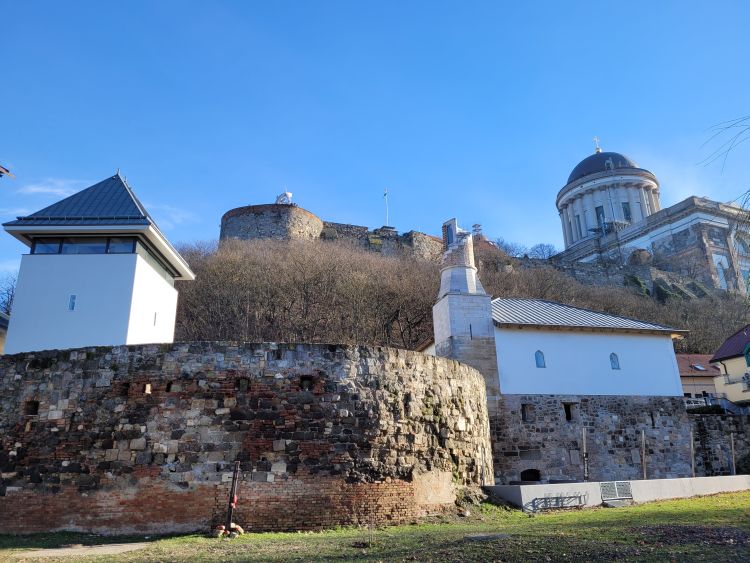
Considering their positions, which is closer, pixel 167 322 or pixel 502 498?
pixel 502 498

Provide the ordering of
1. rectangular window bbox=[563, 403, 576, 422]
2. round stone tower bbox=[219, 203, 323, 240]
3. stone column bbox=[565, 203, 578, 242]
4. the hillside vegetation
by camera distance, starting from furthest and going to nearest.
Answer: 1. stone column bbox=[565, 203, 578, 242]
2. round stone tower bbox=[219, 203, 323, 240]
3. the hillside vegetation
4. rectangular window bbox=[563, 403, 576, 422]

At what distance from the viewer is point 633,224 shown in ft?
196

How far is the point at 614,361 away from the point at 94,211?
17832mm

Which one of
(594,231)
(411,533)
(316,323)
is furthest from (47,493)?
(594,231)

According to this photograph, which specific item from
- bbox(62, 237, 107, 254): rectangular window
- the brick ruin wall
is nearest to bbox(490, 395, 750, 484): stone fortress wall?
the brick ruin wall

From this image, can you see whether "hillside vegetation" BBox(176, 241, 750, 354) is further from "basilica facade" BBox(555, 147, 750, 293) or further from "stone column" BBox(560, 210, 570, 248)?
"stone column" BBox(560, 210, 570, 248)

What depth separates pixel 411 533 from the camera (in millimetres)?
9883

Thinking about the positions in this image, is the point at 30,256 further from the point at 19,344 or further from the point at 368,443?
the point at 368,443

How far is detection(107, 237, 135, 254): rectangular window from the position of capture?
1780 cm

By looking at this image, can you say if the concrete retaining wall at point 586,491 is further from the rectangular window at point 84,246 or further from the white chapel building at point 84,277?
the rectangular window at point 84,246

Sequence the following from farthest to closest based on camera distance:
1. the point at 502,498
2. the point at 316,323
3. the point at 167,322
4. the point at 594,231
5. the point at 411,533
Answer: the point at 594,231 < the point at 316,323 < the point at 167,322 < the point at 502,498 < the point at 411,533

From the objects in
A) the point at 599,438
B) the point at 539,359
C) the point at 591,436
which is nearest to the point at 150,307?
the point at 539,359

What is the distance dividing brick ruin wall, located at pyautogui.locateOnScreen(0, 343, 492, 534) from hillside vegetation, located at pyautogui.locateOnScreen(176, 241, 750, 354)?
14.9 m

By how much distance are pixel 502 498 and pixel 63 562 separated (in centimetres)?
886
